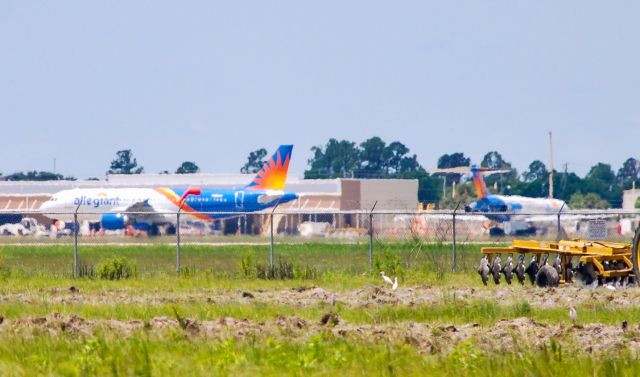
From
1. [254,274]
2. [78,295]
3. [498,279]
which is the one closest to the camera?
[78,295]

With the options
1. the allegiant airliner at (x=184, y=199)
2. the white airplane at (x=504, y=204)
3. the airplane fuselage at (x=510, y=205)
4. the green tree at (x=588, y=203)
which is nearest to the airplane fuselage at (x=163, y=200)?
the allegiant airliner at (x=184, y=199)

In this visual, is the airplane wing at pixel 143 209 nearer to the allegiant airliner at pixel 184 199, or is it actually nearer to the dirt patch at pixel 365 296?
Result: the allegiant airliner at pixel 184 199

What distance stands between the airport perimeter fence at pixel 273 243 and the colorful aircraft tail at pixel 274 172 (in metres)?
2.52

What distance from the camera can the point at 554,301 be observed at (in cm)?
2327

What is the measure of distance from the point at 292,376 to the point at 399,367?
1138 millimetres

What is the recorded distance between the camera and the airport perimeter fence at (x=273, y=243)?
121ft

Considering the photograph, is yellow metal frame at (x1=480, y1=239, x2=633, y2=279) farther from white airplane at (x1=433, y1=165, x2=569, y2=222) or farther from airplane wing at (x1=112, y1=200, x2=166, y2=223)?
white airplane at (x1=433, y1=165, x2=569, y2=222)

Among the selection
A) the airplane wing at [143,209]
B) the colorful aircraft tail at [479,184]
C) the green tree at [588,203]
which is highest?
the colorful aircraft tail at [479,184]

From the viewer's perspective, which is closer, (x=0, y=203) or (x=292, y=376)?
(x=292, y=376)

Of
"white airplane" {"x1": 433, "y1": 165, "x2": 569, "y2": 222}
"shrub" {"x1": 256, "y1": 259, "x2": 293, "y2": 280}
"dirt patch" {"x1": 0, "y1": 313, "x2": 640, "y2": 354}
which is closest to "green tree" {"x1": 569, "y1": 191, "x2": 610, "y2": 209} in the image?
"white airplane" {"x1": 433, "y1": 165, "x2": 569, "y2": 222}

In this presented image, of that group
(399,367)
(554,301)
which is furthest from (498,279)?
(399,367)

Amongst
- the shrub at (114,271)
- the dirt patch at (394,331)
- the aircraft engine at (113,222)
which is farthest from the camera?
the aircraft engine at (113,222)

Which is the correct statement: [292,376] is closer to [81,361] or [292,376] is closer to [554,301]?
[81,361]

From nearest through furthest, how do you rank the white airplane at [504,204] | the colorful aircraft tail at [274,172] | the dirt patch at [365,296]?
the dirt patch at [365,296] → the colorful aircraft tail at [274,172] → the white airplane at [504,204]
